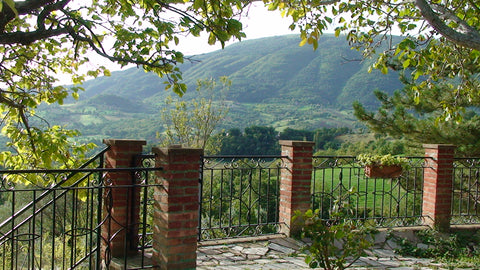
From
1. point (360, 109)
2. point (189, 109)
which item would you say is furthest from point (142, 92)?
point (360, 109)

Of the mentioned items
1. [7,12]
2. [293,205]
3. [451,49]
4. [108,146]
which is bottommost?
[293,205]

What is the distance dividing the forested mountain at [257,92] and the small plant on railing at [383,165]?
45040mm

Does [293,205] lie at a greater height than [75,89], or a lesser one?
lesser

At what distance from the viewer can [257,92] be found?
90438 mm

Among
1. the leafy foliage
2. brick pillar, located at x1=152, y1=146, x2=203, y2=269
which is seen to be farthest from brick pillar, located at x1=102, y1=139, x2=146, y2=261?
the leafy foliage

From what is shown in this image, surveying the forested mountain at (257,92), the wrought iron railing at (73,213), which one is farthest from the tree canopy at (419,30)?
the forested mountain at (257,92)

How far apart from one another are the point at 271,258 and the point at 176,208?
198 cm

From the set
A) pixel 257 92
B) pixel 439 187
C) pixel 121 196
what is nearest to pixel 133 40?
pixel 121 196

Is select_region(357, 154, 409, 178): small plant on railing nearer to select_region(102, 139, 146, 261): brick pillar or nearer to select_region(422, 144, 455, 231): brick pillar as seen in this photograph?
select_region(422, 144, 455, 231): brick pillar

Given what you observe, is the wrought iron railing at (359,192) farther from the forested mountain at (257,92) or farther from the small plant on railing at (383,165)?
the forested mountain at (257,92)

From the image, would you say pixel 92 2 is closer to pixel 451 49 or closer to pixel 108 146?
pixel 108 146

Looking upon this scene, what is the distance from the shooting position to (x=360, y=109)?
11844mm

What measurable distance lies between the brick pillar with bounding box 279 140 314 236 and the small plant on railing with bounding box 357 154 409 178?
0.98m

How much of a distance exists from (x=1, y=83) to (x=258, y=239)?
4.45 metres
